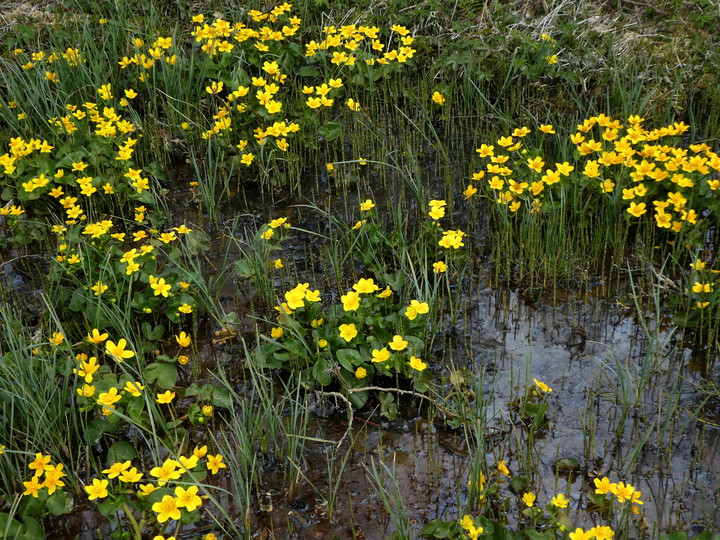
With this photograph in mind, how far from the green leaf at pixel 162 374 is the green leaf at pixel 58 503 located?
59cm

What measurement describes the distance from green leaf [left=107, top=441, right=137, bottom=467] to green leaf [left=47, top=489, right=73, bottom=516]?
224 millimetres

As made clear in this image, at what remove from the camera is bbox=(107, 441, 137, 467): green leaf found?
9.25 feet

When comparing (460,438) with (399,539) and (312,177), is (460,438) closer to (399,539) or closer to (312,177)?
(399,539)

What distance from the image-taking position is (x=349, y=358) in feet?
10.1

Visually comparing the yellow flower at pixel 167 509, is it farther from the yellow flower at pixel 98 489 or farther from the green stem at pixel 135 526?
the yellow flower at pixel 98 489

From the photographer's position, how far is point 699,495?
2623 mm

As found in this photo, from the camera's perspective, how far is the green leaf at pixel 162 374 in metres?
3.06

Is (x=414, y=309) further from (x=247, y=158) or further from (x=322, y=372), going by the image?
(x=247, y=158)

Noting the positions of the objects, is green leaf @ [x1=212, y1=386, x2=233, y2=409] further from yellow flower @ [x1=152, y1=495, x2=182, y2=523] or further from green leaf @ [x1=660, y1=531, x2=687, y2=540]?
green leaf @ [x1=660, y1=531, x2=687, y2=540]

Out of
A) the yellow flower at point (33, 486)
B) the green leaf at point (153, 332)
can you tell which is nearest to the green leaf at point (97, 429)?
the yellow flower at point (33, 486)

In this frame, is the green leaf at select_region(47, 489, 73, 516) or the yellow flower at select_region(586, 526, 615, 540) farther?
the green leaf at select_region(47, 489, 73, 516)

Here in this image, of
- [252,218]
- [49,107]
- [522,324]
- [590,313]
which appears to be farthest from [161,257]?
[590,313]

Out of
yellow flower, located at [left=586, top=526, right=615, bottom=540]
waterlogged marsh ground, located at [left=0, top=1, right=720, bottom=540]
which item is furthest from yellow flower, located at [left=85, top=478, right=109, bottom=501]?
yellow flower, located at [left=586, top=526, right=615, bottom=540]

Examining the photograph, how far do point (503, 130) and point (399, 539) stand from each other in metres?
3.24
